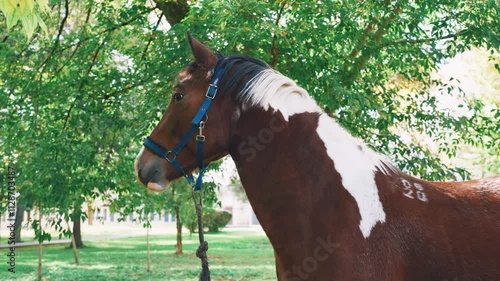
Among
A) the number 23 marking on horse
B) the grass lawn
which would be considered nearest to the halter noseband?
the number 23 marking on horse

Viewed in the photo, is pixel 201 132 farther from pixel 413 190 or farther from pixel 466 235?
pixel 466 235

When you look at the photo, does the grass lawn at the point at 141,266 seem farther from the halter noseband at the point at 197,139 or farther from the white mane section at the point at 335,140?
the white mane section at the point at 335,140

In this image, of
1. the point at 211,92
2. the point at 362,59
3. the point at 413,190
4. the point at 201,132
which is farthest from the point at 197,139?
the point at 362,59

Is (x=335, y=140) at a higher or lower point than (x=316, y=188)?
higher

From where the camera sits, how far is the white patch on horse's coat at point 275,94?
9.66 feet

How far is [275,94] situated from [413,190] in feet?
2.88

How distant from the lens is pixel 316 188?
279 cm

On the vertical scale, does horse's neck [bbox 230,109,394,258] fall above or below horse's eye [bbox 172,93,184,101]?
below

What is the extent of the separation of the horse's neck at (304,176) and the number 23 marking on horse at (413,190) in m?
0.17

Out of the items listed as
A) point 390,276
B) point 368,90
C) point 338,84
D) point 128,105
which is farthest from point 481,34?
point 390,276

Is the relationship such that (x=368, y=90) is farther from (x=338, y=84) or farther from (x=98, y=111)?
(x=98, y=111)

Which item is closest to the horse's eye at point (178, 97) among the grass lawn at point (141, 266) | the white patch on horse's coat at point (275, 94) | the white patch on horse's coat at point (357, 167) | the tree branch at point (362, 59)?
the white patch on horse's coat at point (275, 94)

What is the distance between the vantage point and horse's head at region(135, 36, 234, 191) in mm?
3014

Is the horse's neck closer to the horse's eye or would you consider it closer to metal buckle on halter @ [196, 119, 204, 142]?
metal buckle on halter @ [196, 119, 204, 142]
